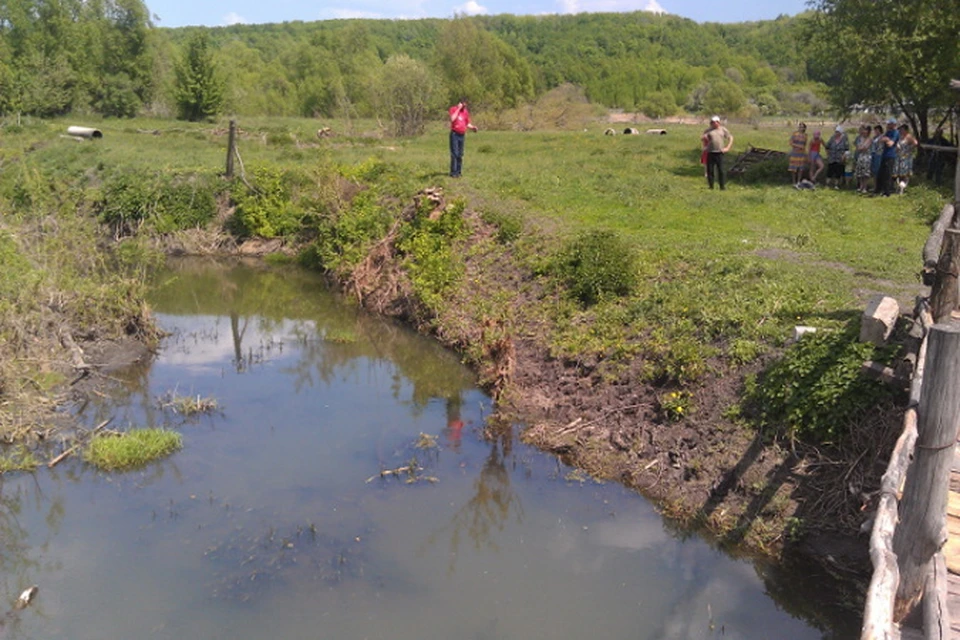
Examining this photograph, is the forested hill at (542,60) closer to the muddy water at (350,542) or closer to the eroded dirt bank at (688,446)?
the eroded dirt bank at (688,446)

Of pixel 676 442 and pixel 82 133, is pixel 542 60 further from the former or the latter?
pixel 676 442

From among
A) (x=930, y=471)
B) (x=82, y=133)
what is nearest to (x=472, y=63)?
(x=82, y=133)

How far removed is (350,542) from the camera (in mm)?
9117

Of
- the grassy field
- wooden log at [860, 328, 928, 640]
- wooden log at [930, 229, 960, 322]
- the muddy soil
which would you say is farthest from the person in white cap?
wooden log at [860, 328, 928, 640]

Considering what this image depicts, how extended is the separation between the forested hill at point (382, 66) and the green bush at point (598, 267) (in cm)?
1326

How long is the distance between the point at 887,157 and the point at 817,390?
12.3 metres

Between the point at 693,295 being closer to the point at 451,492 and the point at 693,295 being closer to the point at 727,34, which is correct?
the point at 451,492

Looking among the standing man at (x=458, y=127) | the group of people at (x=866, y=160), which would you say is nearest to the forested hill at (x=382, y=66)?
the group of people at (x=866, y=160)

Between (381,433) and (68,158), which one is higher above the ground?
(68,158)

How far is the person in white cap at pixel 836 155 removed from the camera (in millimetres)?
20797

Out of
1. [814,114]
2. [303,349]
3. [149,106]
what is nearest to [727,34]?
[814,114]

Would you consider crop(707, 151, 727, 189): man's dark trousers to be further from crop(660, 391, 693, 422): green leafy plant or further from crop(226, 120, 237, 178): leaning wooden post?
crop(226, 120, 237, 178): leaning wooden post

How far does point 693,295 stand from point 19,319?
32.0ft

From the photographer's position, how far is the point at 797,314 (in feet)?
37.8
